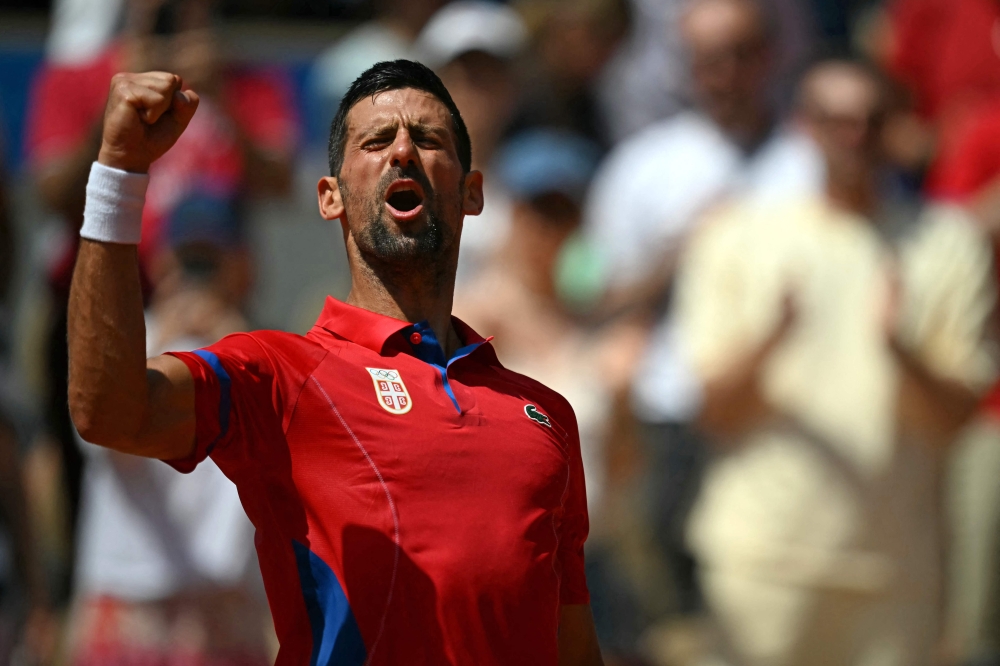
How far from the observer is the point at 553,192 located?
21.0 ft

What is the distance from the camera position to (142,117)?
8.71 ft

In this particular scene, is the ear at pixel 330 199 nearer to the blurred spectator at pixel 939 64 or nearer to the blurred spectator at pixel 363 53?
the blurred spectator at pixel 363 53

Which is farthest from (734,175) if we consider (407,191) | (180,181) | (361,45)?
(407,191)

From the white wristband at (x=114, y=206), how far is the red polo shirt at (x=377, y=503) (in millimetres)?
256

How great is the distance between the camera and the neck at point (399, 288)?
309cm

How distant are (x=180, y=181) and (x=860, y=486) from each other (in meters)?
2.93

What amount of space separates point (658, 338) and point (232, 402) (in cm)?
389

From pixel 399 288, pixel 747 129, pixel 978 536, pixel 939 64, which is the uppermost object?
pixel 939 64

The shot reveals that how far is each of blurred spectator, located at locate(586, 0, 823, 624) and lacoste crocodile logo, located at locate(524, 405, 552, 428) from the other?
127 inches

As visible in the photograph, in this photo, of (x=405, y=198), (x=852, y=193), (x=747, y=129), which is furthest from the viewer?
(x=747, y=129)

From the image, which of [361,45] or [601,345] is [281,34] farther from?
[601,345]

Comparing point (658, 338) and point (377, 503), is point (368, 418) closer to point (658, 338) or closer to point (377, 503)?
point (377, 503)

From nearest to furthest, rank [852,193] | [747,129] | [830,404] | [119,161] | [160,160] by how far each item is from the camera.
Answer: [119,161]
[830,404]
[160,160]
[852,193]
[747,129]

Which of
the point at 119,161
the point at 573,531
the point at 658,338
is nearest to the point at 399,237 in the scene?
the point at 119,161
